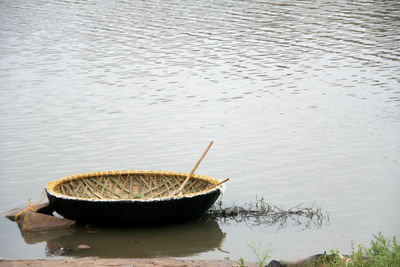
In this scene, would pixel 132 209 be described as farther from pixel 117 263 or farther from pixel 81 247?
pixel 117 263

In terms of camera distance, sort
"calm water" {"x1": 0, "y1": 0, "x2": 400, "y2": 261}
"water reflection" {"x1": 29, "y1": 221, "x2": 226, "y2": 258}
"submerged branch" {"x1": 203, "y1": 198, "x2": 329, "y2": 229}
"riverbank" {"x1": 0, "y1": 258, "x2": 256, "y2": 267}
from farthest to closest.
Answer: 1. "submerged branch" {"x1": 203, "y1": 198, "x2": 329, "y2": 229}
2. "calm water" {"x1": 0, "y1": 0, "x2": 400, "y2": 261}
3. "water reflection" {"x1": 29, "y1": 221, "x2": 226, "y2": 258}
4. "riverbank" {"x1": 0, "y1": 258, "x2": 256, "y2": 267}

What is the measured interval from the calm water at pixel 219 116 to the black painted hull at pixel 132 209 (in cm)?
17

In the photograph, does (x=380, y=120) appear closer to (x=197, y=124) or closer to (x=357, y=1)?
(x=197, y=124)

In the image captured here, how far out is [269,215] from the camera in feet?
30.2

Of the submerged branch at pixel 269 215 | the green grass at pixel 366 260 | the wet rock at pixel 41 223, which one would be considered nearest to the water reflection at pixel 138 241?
the wet rock at pixel 41 223

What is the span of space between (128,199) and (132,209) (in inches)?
5.7

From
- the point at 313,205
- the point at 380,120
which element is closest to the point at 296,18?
the point at 380,120

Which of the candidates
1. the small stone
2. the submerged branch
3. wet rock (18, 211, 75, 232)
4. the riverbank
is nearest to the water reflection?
the small stone

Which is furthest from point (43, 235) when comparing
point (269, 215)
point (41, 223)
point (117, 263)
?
point (269, 215)

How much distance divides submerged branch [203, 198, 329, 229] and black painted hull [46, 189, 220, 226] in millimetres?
462

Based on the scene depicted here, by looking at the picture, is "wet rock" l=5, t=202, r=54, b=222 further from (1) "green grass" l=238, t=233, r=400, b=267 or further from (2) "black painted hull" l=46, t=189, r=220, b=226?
(1) "green grass" l=238, t=233, r=400, b=267

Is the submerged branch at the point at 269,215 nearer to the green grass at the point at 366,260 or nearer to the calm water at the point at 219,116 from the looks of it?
the calm water at the point at 219,116

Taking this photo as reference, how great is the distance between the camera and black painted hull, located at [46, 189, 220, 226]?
333 inches

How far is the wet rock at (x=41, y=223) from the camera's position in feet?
29.0
